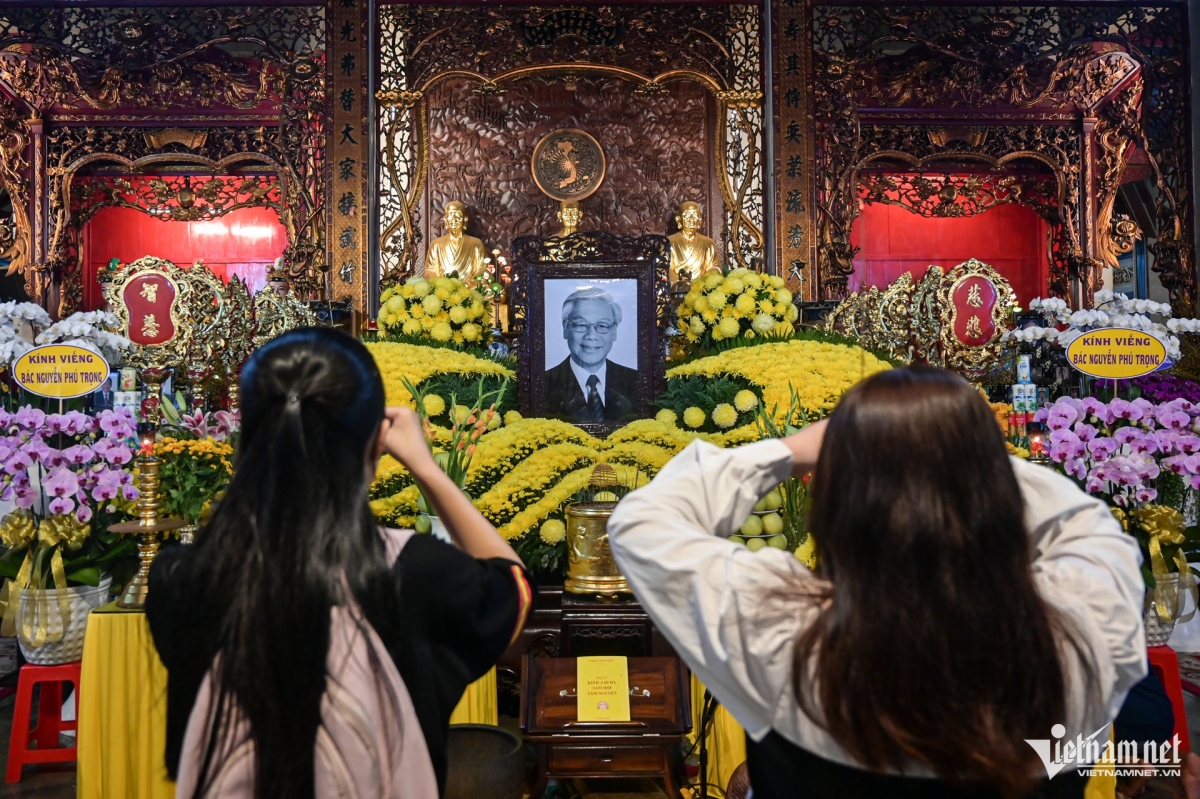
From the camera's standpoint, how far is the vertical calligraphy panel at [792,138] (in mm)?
5449

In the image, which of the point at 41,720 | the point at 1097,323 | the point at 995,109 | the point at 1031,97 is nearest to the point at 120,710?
the point at 41,720

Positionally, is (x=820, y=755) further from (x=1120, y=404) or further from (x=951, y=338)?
(x=951, y=338)

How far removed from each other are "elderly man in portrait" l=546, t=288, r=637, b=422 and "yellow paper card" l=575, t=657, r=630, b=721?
124 centimetres

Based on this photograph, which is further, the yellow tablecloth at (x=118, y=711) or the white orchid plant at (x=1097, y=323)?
the white orchid plant at (x=1097, y=323)

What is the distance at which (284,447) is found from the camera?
0.92 meters

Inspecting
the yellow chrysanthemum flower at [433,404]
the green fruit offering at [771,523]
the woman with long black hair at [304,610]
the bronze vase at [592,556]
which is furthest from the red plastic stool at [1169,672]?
the woman with long black hair at [304,610]

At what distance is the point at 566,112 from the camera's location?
18.9 feet

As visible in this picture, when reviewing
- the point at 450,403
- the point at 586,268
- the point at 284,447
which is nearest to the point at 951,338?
the point at 586,268

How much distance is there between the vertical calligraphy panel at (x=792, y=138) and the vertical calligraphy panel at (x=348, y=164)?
2321mm

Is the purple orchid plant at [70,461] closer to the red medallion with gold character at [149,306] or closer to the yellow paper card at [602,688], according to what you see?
the yellow paper card at [602,688]

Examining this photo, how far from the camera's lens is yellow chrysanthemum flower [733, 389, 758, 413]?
2998mm

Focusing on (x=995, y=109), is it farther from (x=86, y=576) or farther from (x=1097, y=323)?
(x=86, y=576)

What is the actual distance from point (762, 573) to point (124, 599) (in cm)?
188

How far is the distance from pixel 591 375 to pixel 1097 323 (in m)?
1.89
